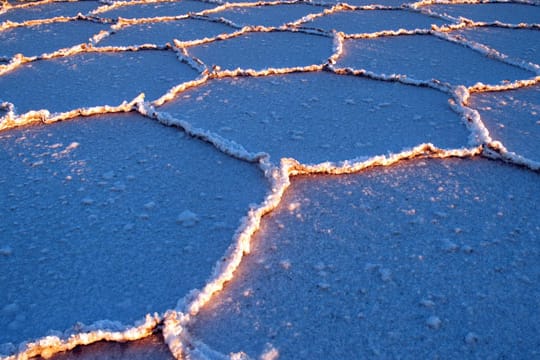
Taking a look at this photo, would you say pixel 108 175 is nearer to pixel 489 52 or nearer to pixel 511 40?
pixel 489 52

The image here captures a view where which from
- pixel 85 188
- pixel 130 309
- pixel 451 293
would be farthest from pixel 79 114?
pixel 451 293

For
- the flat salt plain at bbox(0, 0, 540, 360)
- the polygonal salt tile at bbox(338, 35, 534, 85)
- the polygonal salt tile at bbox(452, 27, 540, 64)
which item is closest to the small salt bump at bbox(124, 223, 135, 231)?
the flat salt plain at bbox(0, 0, 540, 360)

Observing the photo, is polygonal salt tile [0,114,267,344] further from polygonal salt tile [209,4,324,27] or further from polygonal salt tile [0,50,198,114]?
polygonal salt tile [209,4,324,27]

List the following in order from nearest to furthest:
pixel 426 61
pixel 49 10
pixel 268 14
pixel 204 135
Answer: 1. pixel 204 135
2. pixel 426 61
3. pixel 268 14
4. pixel 49 10

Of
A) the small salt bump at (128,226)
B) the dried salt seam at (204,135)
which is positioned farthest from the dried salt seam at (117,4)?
the small salt bump at (128,226)

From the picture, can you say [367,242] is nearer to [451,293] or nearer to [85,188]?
[451,293]

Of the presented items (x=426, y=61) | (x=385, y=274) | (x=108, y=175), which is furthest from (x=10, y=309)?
(x=426, y=61)
